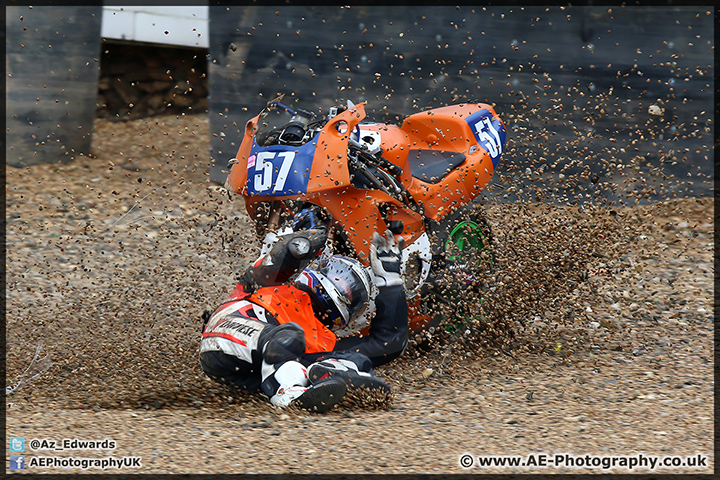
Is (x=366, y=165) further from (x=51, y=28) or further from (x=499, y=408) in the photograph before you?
(x=51, y=28)

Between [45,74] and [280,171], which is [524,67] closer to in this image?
[280,171]

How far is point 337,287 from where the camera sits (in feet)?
14.6

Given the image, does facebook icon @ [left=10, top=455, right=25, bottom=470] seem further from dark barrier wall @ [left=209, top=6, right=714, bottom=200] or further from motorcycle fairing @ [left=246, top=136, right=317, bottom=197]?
dark barrier wall @ [left=209, top=6, right=714, bottom=200]

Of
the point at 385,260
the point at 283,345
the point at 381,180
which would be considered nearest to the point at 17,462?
the point at 283,345

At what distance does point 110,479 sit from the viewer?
319 centimetres

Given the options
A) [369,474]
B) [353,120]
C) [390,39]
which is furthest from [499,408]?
[390,39]

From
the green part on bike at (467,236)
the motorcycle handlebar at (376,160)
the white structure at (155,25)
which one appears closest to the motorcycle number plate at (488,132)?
the green part on bike at (467,236)

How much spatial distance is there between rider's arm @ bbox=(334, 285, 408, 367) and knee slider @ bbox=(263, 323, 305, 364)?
46 centimetres

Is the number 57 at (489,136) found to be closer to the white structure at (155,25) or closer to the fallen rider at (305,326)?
the fallen rider at (305,326)

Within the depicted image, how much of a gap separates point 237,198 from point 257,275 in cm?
577

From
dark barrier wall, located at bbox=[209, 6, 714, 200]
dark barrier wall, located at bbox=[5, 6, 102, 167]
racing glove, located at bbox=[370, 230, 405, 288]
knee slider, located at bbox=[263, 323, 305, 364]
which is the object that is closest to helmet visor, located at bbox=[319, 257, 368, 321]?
racing glove, located at bbox=[370, 230, 405, 288]

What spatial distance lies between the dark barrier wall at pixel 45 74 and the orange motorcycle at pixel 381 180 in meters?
6.36

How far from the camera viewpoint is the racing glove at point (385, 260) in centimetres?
445

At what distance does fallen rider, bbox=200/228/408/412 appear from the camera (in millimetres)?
4008
